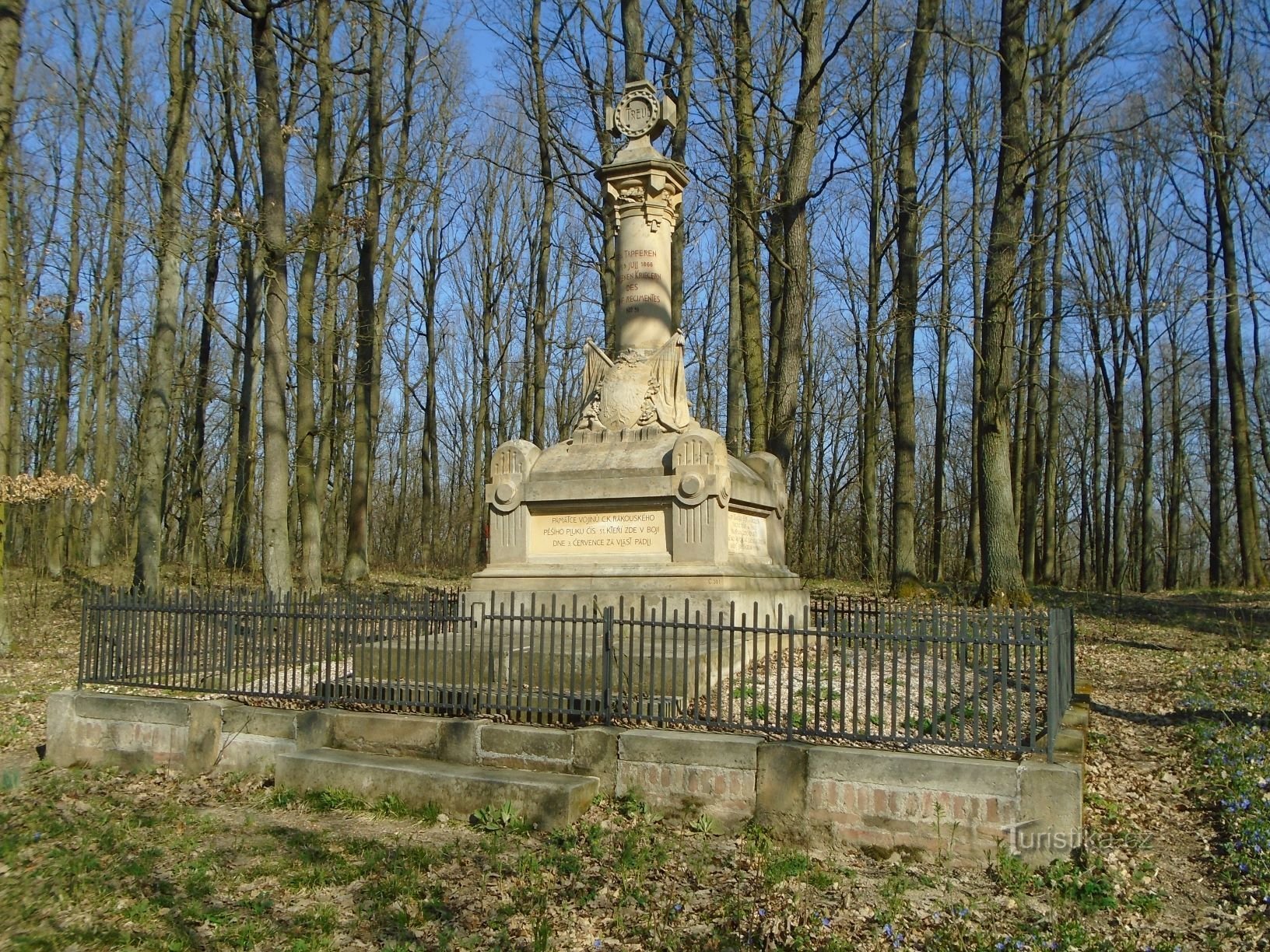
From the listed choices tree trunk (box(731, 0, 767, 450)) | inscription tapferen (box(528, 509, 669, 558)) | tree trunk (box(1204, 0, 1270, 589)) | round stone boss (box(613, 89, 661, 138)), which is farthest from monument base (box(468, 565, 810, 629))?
tree trunk (box(1204, 0, 1270, 589))

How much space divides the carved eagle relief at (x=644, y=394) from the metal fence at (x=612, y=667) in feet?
7.41

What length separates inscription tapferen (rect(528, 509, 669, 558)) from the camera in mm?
10023

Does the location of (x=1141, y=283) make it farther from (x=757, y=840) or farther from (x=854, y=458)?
(x=757, y=840)

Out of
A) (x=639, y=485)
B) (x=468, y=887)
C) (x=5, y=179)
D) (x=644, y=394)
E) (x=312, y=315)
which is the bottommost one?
(x=468, y=887)

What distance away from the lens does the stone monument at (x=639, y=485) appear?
31.8 ft

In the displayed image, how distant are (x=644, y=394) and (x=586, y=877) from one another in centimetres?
628

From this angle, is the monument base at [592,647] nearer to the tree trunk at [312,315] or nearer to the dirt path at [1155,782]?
the dirt path at [1155,782]

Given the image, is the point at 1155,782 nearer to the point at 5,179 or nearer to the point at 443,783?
→ the point at 443,783

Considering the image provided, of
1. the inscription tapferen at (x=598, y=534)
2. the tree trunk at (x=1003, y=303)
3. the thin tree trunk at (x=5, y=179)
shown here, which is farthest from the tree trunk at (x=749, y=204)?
the thin tree trunk at (x=5, y=179)

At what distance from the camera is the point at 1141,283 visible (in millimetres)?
30359

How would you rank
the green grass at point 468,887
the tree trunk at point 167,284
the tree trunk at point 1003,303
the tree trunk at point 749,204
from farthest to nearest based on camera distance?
the tree trunk at point 749,204 < the tree trunk at point 167,284 < the tree trunk at point 1003,303 < the green grass at point 468,887

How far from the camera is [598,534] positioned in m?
10.2
